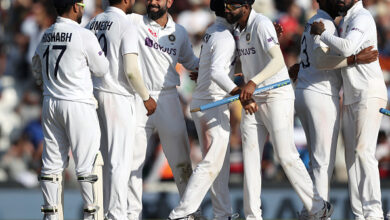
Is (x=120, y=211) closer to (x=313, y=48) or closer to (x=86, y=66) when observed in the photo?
(x=86, y=66)

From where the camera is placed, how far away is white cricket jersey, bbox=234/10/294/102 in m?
8.56

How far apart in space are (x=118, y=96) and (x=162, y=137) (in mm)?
808

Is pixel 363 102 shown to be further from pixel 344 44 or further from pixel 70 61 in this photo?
pixel 70 61

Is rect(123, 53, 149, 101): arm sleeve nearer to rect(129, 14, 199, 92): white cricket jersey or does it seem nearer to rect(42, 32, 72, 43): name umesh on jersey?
rect(129, 14, 199, 92): white cricket jersey

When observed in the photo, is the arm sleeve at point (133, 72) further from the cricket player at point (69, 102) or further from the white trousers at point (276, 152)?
the white trousers at point (276, 152)

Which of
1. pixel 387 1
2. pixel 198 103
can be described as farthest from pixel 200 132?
pixel 387 1

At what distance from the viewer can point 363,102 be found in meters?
8.91

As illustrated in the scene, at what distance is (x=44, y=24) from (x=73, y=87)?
7418 mm

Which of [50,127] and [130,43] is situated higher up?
[130,43]

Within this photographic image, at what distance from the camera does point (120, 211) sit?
860cm

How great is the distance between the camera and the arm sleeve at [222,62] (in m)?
8.56

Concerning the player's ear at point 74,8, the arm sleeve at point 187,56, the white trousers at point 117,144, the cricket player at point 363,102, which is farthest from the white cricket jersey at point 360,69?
the player's ear at point 74,8

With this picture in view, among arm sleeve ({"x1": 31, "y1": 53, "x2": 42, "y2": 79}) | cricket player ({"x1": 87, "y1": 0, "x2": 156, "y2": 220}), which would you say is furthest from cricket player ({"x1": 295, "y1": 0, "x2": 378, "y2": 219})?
arm sleeve ({"x1": 31, "y1": 53, "x2": 42, "y2": 79})

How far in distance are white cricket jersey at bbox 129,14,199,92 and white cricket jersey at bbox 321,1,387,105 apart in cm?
167
